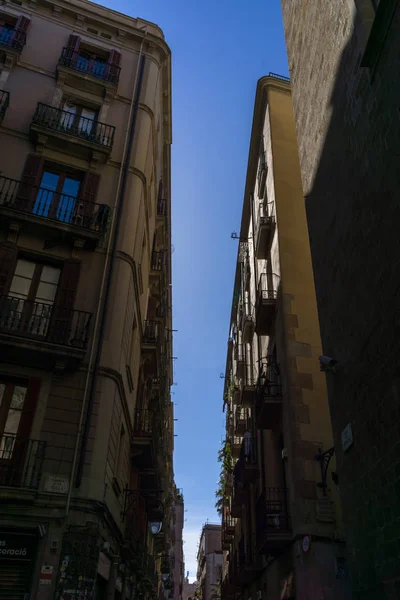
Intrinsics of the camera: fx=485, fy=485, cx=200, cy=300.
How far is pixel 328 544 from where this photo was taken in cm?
1151

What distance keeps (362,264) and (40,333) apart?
827cm

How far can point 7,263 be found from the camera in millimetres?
13172

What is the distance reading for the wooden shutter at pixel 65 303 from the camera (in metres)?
12.6

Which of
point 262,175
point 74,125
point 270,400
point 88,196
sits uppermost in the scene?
point 262,175

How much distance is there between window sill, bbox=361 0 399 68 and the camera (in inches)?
310

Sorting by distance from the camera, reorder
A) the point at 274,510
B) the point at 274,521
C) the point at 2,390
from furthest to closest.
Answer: the point at 274,521 < the point at 274,510 < the point at 2,390

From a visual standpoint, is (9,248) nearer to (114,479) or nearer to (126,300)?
(126,300)

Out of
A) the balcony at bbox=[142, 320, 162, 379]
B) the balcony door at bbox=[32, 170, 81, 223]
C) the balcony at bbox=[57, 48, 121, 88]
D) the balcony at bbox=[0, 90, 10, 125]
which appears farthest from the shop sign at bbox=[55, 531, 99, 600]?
the balcony at bbox=[57, 48, 121, 88]

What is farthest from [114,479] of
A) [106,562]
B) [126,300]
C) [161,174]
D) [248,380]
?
[161,174]

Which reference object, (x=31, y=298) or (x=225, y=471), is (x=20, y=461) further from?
(x=225, y=471)

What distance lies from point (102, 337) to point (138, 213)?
5204 millimetres

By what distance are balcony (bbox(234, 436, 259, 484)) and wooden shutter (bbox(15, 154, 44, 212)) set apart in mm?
11872

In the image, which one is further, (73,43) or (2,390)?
(73,43)

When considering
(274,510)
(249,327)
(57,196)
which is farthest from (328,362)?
(249,327)
